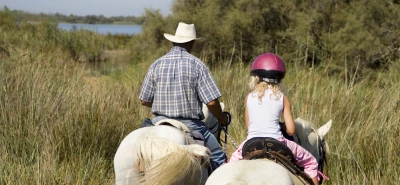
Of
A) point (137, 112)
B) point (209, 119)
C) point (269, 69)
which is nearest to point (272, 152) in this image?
point (269, 69)

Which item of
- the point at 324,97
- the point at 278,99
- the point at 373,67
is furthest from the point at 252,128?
the point at 373,67

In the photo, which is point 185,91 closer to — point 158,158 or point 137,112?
point 158,158

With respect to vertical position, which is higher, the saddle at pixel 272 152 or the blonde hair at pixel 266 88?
the blonde hair at pixel 266 88

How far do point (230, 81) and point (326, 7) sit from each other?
6.64 meters

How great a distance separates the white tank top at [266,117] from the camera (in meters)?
4.29

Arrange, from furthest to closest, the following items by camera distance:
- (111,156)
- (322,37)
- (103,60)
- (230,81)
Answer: (103,60)
(322,37)
(230,81)
(111,156)

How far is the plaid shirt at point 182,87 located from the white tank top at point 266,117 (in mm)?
953

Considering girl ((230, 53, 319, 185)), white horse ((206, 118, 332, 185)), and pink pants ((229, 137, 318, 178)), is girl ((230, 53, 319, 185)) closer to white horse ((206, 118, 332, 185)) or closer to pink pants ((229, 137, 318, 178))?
pink pants ((229, 137, 318, 178))

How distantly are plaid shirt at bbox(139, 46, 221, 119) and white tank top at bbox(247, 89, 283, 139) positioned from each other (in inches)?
37.5

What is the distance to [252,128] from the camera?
4363mm

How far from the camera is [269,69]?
436cm

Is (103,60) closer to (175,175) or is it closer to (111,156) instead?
(111,156)

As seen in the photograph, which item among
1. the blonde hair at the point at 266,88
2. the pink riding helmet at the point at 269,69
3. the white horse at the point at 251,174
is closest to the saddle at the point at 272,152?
the white horse at the point at 251,174

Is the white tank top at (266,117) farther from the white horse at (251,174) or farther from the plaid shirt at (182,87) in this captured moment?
the plaid shirt at (182,87)
